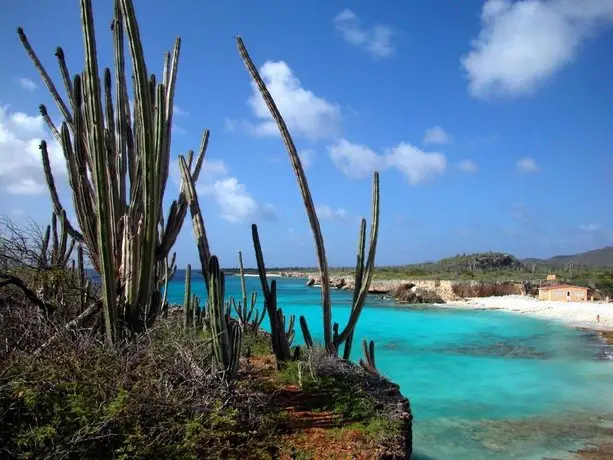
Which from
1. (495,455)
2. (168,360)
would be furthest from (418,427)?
(168,360)

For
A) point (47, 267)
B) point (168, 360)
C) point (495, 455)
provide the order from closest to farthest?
point (168, 360), point (47, 267), point (495, 455)

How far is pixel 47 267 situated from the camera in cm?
630

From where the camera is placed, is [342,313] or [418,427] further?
[342,313]

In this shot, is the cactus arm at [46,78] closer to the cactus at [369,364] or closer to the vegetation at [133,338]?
the vegetation at [133,338]

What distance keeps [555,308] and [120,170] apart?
3054 cm

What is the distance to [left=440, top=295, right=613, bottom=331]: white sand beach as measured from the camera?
2564cm

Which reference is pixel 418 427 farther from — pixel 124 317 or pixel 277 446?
pixel 124 317

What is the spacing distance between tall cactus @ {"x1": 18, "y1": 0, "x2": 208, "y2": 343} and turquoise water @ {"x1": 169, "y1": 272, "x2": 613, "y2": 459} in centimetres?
490

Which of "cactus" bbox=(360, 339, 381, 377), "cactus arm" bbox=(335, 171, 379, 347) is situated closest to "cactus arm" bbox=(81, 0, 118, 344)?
"cactus arm" bbox=(335, 171, 379, 347)

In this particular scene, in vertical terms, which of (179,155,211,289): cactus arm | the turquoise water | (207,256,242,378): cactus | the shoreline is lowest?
the turquoise water

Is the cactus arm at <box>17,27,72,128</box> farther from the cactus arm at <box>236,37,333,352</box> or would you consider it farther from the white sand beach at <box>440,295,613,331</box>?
the white sand beach at <box>440,295,613,331</box>

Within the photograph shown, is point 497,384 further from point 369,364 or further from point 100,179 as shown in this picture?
point 100,179

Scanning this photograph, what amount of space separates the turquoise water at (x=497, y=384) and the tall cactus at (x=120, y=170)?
490 centimetres

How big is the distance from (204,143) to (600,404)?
9.91 metres
